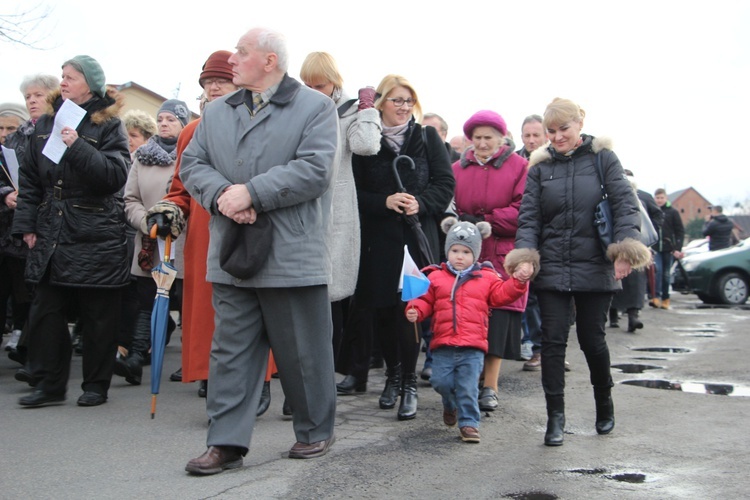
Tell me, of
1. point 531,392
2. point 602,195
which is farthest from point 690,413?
point 602,195

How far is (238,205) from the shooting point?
461 centimetres

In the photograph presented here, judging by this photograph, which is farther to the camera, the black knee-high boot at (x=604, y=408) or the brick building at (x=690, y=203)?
the brick building at (x=690, y=203)

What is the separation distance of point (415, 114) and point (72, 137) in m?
2.32

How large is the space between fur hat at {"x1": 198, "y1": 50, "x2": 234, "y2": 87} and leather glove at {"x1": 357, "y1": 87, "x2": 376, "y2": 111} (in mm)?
873

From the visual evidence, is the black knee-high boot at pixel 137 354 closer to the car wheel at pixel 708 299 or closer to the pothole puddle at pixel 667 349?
the pothole puddle at pixel 667 349

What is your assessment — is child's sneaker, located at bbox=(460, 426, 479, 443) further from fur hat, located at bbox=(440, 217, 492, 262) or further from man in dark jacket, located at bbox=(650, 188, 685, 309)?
man in dark jacket, located at bbox=(650, 188, 685, 309)

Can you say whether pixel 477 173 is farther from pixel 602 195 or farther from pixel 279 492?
pixel 279 492

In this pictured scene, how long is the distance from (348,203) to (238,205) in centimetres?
190

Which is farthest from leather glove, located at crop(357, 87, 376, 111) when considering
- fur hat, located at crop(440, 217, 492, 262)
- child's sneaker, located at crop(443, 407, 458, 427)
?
child's sneaker, located at crop(443, 407, 458, 427)

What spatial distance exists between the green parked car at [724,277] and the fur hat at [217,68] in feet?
52.3

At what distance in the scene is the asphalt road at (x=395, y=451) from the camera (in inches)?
177

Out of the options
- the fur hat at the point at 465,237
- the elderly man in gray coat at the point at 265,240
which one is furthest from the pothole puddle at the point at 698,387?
the elderly man in gray coat at the point at 265,240

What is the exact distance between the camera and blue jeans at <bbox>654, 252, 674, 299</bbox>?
18.0m

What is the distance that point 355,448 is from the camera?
209 inches
